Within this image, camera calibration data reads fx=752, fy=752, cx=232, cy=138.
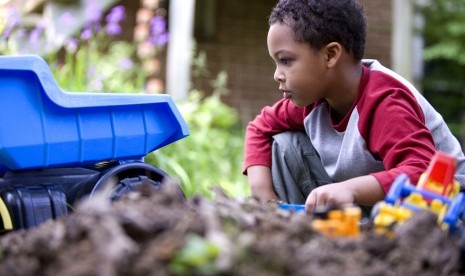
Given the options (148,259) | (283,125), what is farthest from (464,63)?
(148,259)

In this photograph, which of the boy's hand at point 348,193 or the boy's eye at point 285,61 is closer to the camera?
the boy's hand at point 348,193

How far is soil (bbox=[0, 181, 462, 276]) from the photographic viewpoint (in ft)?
3.69

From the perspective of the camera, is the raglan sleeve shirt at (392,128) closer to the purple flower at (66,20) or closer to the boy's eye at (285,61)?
the boy's eye at (285,61)

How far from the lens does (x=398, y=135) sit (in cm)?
223

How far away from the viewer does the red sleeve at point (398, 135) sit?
2.09 m

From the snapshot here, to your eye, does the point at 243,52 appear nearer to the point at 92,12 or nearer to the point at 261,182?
the point at 92,12

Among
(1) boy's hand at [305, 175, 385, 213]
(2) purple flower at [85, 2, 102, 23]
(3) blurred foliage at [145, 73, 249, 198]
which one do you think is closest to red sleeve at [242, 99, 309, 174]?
(1) boy's hand at [305, 175, 385, 213]

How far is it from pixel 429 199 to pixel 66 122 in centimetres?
107

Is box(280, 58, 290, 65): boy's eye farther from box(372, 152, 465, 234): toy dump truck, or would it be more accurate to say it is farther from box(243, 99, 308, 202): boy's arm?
box(372, 152, 465, 234): toy dump truck

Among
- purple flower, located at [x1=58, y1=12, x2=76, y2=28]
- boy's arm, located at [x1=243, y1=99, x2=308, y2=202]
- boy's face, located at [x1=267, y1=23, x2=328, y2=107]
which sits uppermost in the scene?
boy's face, located at [x1=267, y1=23, x2=328, y2=107]

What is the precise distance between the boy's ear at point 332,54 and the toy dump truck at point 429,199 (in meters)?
0.85

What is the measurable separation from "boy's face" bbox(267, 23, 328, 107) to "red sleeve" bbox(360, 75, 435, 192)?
203mm

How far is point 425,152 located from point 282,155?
0.69 m

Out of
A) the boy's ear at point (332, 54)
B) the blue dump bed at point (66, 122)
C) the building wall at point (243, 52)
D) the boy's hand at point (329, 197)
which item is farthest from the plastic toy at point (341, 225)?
the building wall at point (243, 52)
